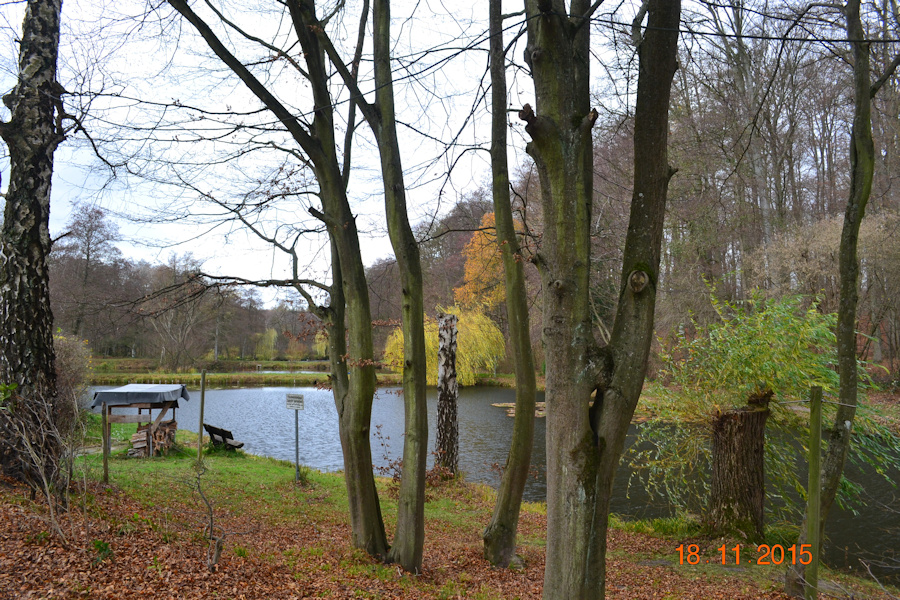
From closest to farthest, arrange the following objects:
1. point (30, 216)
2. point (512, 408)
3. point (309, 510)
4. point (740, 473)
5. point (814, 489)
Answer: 1. point (814, 489)
2. point (30, 216)
3. point (740, 473)
4. point (309, 510)
5. point (512, 408)

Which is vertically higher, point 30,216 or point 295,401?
point 30,216

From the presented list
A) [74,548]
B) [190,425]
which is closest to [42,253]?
[74,548]

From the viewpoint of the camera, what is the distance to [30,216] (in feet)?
18.8

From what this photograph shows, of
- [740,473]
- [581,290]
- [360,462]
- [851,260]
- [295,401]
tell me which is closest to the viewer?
[581,290]

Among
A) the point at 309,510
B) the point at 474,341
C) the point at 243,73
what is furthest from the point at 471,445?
the point at 243,73

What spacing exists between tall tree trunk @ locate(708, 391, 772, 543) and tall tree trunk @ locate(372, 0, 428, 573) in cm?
410

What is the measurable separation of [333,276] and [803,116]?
74.6ft

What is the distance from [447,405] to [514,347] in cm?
498

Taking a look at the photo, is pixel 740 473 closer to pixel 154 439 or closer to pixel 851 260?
pixel 851 260

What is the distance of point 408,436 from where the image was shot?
206 inches

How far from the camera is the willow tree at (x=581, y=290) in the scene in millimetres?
2936

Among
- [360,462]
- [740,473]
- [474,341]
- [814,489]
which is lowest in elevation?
[740,473]

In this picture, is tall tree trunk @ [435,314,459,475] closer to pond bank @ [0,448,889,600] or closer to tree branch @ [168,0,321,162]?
pond bank @ [0,448,889,600]

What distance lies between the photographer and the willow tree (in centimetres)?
294
